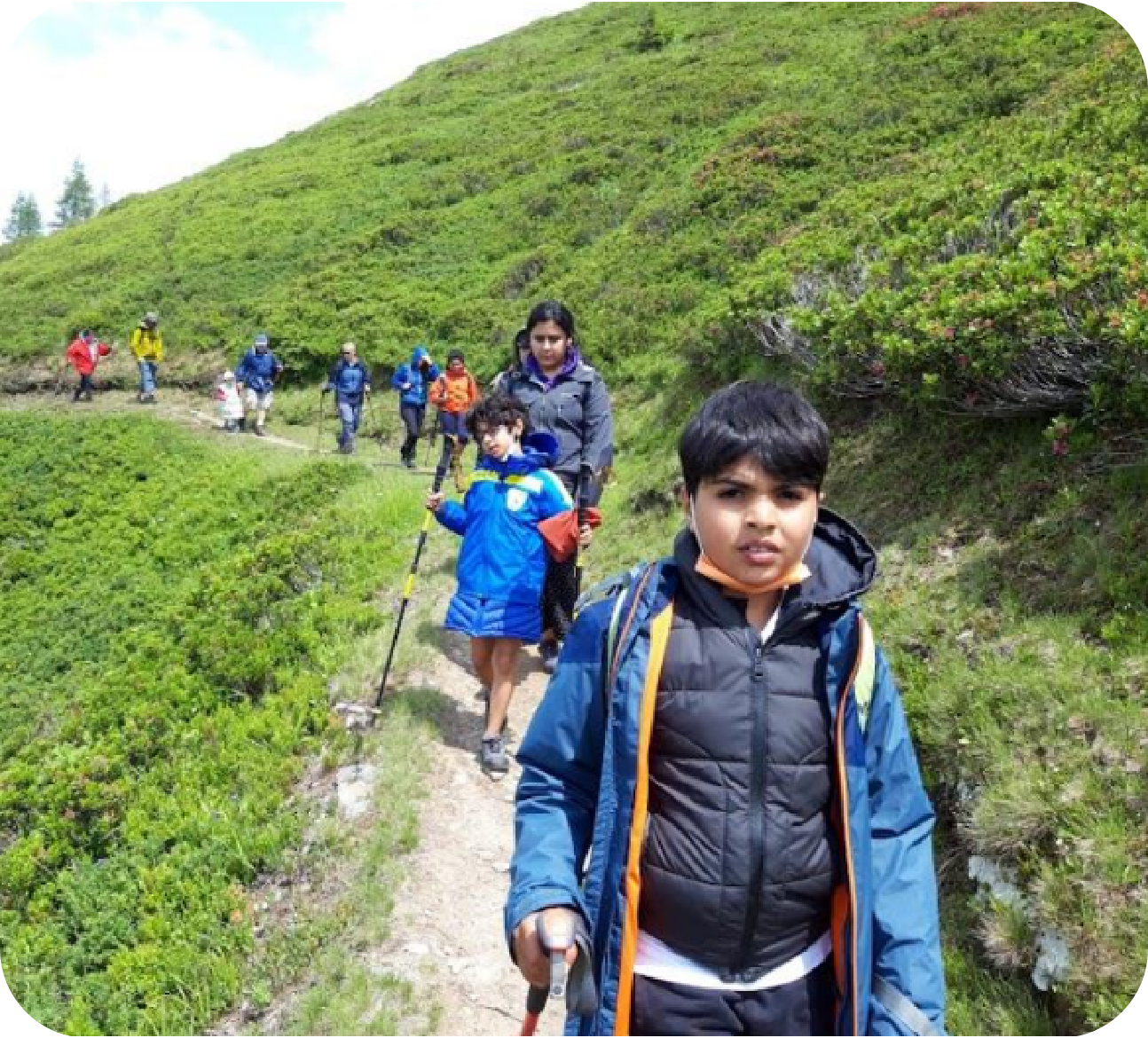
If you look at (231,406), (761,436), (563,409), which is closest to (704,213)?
(231,406)

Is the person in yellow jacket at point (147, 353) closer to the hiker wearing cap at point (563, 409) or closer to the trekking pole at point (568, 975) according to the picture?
the hiker wearing cap at point (563, 409)

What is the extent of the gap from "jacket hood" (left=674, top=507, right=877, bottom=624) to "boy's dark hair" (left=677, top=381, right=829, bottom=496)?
164 millimetres

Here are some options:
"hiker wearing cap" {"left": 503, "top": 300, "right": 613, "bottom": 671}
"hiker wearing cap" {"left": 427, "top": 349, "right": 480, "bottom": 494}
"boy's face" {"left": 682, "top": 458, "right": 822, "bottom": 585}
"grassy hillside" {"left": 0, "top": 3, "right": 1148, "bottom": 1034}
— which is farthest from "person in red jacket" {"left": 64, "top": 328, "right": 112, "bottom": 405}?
"boy's face" {"left": 682, "top": 458, "right": 822, "bottom": 585}

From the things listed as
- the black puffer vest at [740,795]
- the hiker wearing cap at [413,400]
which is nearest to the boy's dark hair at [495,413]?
the black puffer vest at [740,795]

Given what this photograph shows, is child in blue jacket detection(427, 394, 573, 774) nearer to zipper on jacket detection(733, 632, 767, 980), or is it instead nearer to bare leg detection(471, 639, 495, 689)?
bare leg detection(471, 639, 495, 689)

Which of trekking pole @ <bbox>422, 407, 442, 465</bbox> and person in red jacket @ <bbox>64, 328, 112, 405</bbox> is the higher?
person in red jacket @ <bbox>64, 328, 112, 405</bbox>

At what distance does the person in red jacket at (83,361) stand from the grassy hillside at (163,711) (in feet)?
25.1

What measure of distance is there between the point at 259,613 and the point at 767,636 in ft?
25.5

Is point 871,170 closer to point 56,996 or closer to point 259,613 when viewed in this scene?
point 259,613

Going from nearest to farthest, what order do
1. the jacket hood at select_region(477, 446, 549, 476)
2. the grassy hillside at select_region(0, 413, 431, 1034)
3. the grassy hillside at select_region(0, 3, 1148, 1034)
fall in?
the grassy hillside at select_region(0, 3, 1148, 1034) → the grassy hillside at select_region(0, 413, 431, 1034) → the jacket hood at select_region(477, 446, 549, 476)

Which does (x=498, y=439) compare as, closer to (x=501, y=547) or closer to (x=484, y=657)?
(x=501, y=547)

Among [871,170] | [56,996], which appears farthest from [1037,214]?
[871,170]

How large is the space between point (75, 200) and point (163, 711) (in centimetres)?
12448

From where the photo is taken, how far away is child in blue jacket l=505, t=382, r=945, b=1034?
203 cm
